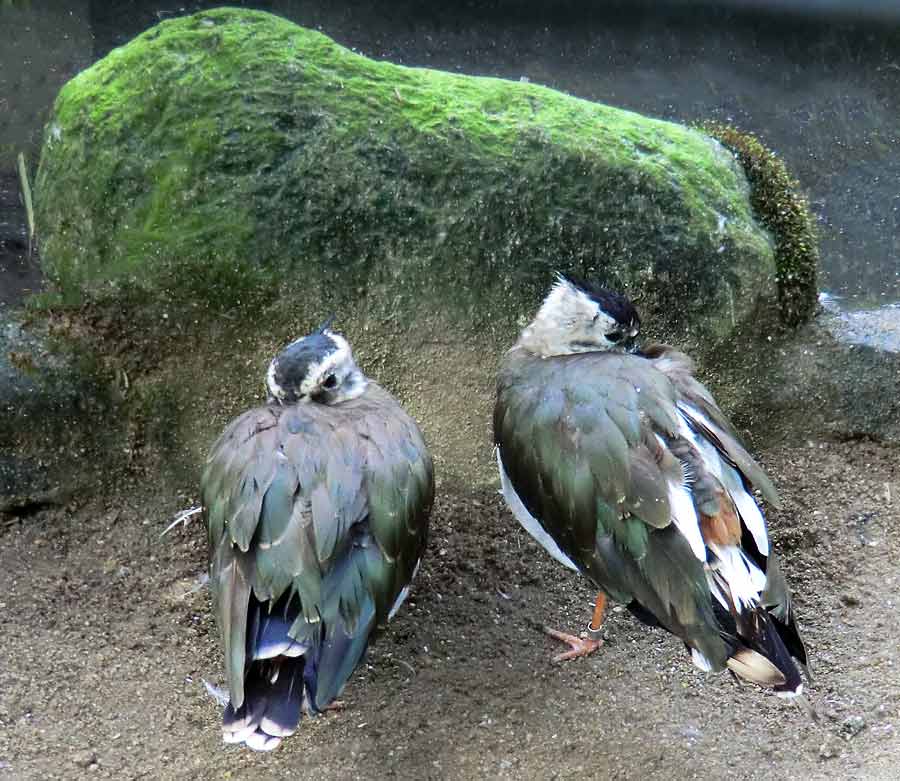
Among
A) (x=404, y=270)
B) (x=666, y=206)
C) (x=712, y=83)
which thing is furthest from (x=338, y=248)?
(x=712, y=83)

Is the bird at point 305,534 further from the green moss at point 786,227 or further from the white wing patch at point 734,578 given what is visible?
the green moss at point 786,227

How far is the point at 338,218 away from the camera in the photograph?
121 inches

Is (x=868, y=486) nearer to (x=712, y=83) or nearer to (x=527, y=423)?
(x=527, y=423)

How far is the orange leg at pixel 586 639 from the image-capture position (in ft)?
9.75

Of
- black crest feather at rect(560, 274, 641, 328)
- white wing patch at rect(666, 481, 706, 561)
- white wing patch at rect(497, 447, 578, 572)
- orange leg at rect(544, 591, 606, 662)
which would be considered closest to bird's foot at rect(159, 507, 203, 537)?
white wing patch at rect(497, 447, 578, 572)

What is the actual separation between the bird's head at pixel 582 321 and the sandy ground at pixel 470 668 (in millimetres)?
638

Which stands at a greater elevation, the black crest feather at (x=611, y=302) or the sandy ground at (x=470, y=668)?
the black crest feather at (x=611, y=302)

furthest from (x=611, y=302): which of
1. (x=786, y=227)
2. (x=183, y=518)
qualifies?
(x=183, y=518)

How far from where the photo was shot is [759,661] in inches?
96.7

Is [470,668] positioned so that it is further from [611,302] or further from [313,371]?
[611,302]

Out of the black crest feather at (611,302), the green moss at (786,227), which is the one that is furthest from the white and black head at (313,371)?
the green moss at (786,227)

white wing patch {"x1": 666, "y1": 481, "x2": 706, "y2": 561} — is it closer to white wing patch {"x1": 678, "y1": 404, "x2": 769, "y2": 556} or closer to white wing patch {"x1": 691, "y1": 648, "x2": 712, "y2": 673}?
white wing patch {"x1": 678, "y1": 404, "x2": 769, "y2": 556}

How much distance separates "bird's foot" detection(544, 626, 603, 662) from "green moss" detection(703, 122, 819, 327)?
4.24ft

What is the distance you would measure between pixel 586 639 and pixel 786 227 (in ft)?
5.20
